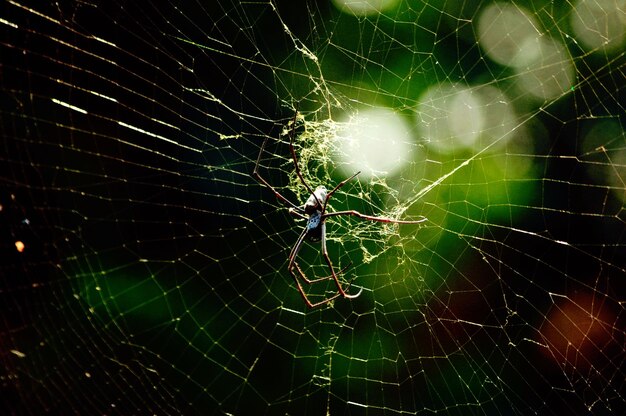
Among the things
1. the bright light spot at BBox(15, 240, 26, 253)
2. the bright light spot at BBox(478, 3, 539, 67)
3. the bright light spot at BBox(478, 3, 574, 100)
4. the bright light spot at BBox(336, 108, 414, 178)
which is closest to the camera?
the bright light spot at BBox(336, 108, 414, 178)

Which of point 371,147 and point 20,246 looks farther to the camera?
point 20,246

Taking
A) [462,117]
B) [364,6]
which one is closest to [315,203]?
[462,117]

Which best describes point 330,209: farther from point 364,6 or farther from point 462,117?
point 364,6

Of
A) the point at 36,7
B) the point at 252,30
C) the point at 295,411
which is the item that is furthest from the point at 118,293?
the point at 252,30

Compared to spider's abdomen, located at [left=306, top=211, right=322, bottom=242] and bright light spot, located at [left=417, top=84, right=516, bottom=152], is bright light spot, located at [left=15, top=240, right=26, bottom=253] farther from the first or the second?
bright light spot, located at [left=417, top=84, right=516, bottom=152]

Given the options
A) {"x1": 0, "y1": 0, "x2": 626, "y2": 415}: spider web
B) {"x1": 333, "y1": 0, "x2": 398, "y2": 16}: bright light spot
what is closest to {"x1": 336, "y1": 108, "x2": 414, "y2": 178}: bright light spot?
{"x1": 0, "y1": 0, "x2": 626, "y2": 415}: spider web

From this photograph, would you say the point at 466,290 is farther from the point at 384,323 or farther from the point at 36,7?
the point at 36,7
